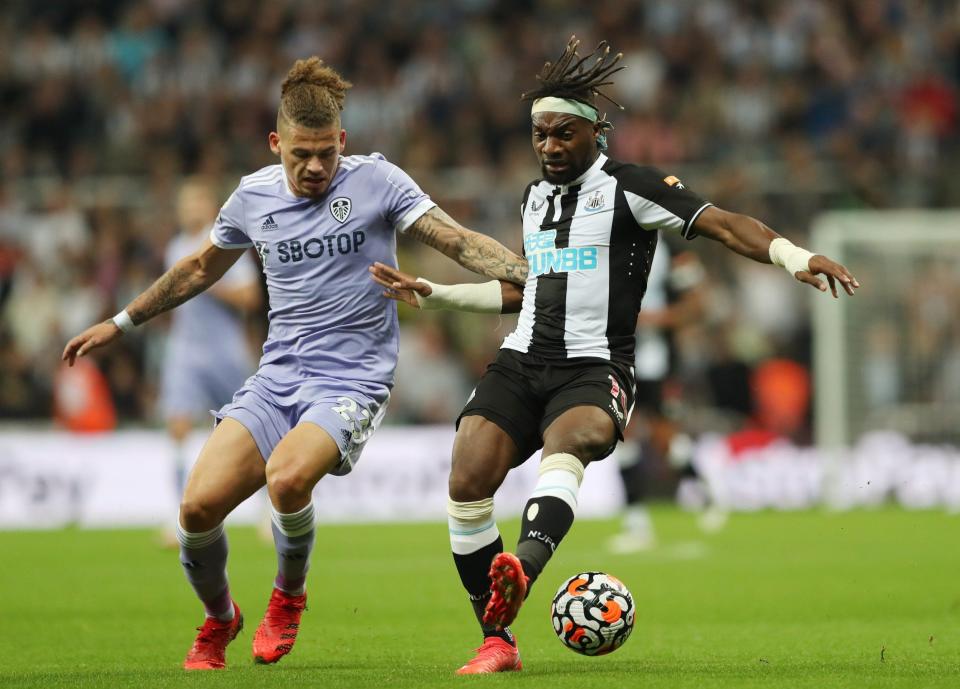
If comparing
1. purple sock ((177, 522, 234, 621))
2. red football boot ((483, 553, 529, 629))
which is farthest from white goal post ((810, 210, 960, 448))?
red football boot ((483, 553, 529, 629))

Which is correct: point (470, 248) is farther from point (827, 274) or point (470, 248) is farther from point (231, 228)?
point (827, 274)

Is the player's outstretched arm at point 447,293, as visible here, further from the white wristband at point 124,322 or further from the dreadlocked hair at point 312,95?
the white wristband at point 124,322

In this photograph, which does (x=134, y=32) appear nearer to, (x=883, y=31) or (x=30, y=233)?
(x=30, y=233)

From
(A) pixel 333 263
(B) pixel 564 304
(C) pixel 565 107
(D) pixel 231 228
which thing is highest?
(C) pixel 565 107

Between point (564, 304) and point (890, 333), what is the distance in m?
12.4

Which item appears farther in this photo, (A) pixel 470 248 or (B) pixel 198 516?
(A) pixel 470 248

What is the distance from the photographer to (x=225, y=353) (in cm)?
1317

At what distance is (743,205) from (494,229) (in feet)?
9.72

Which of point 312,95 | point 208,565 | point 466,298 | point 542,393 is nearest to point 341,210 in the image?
point 312,95

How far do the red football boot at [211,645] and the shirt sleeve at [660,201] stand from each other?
2.55 meters

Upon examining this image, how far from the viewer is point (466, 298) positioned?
271 inches

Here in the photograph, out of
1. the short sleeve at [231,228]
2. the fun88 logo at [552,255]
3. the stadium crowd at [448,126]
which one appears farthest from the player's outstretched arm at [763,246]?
the stadium crowd at [448,126]

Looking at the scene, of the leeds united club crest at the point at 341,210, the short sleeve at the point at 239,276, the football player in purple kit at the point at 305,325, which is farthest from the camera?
the short sleeve at the point at 239,276

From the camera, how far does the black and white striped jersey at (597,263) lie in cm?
676
